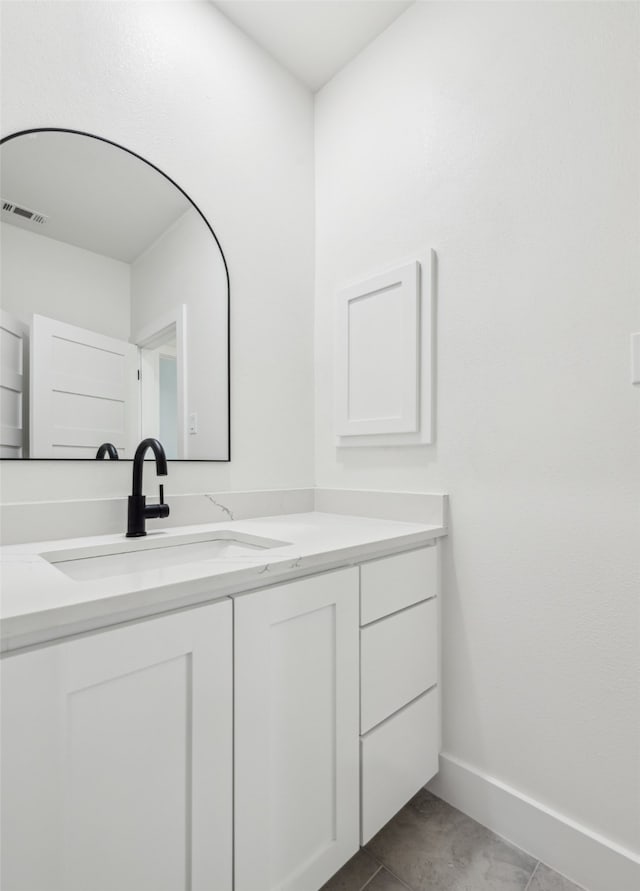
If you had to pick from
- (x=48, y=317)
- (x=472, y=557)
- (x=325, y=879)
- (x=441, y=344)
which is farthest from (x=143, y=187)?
(x=325, y=879)

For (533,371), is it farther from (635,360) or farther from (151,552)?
(151,552)

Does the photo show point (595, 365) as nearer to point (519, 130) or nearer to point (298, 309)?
point (519, 130)

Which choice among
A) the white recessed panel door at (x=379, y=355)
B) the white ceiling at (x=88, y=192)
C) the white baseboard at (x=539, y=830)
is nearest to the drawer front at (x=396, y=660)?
the white baseboard at (x=539, y=830)

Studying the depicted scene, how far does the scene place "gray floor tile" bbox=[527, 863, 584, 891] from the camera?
1048 mm

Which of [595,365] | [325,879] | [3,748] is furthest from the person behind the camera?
[595,365]

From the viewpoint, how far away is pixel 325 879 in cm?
95

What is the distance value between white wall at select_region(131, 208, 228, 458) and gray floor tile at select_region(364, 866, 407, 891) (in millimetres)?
1206

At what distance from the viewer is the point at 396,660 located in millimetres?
1167

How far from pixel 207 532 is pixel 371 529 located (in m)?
0.48

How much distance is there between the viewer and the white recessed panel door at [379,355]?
1426 millimetres

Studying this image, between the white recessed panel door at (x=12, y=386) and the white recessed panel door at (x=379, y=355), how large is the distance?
3.24ft

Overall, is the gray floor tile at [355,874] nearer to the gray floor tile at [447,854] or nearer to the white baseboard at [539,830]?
the gray floor tile at [447,854]

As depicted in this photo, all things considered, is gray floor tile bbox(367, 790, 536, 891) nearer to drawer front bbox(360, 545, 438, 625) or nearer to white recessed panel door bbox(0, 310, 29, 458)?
drawer front bbox(360, 545, 438, 625)

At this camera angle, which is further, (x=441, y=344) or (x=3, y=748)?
(x=441, y=344)
